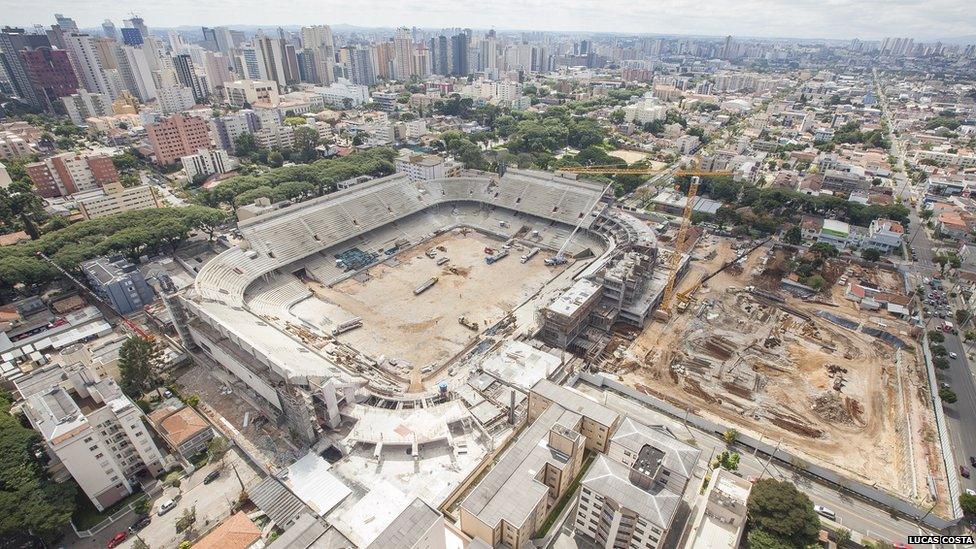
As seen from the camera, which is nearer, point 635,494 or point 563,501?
point 635,494

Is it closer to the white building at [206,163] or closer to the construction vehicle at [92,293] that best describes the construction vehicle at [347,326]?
the construction vehicle at [92,293]

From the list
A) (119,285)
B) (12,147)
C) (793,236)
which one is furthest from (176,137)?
(793,236)

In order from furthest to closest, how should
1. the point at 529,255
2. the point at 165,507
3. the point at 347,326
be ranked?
the point at 529,255, the point at 347,326, the point at 165,507

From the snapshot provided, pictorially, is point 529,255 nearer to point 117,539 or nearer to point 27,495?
point 117,539

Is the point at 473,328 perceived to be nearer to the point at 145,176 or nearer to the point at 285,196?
the point at 285,196

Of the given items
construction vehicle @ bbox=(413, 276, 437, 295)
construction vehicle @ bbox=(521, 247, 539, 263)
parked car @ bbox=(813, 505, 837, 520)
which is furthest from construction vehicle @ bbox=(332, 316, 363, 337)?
parked car @ bbox=(813, 505, 837, 520)

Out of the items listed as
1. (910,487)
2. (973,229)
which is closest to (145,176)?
(910,487)
